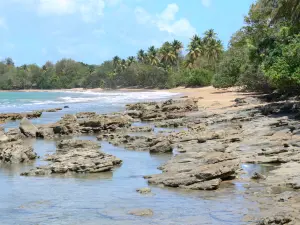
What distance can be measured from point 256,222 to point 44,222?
164 inches

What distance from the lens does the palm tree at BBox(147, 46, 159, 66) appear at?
407 feet

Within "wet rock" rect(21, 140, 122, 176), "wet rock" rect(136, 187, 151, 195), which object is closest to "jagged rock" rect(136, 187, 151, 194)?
"wet rock" rect(136, 187, 151, 195)

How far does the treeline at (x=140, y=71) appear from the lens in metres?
101

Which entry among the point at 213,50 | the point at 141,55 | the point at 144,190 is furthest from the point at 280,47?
the point at 141,55

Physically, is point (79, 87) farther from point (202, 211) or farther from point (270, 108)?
point (202, 211)

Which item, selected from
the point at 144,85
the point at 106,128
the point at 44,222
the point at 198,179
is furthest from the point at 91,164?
the point at 144,85

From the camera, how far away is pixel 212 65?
95375 millimetres

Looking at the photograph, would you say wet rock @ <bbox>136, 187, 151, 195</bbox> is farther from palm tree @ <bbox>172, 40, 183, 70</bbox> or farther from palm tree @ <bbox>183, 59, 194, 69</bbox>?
palm tree @ <bbox>172, 40, 183, 70</bbox>

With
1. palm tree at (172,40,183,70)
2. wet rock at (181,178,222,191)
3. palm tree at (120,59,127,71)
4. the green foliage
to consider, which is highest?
palm tree at (172,40,183,70)

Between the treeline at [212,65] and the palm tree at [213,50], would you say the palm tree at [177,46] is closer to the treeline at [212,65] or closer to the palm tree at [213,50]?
the treeline at [212,65]

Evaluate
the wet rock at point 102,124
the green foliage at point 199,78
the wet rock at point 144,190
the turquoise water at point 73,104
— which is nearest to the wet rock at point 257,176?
the wet rock at point 144,190

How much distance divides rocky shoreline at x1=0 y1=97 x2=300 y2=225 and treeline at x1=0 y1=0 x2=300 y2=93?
9.92 ft

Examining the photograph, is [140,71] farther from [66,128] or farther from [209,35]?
[66,128]

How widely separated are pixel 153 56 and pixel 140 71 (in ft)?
28.8
